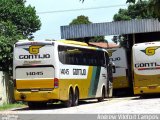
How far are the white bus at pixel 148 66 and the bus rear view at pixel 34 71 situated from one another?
719 cm

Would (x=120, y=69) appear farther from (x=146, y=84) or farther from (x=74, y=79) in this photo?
(x=74, y=79)

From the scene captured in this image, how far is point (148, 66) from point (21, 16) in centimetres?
1544

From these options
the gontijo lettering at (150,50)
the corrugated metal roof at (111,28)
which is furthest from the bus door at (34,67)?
the corrugated metal roof at (111,28)

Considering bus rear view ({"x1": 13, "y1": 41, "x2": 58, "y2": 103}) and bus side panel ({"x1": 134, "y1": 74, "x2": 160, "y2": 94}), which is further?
bus side panel ({"x1": 134, "y1": 74, "x2": 160, "y2": 94})

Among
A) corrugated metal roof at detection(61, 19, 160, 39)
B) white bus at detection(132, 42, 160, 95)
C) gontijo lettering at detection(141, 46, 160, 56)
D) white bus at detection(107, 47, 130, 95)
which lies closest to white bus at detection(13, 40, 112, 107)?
white bus at detection(132, 42, 160, 95)

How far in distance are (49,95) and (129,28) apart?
51.8ft

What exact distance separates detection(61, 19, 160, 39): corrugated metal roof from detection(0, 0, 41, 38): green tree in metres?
3.85

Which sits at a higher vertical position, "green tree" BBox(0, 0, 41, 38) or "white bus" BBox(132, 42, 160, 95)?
"green tree" BBox(0, 0, 41, 38)

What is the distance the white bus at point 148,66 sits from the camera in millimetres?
28391

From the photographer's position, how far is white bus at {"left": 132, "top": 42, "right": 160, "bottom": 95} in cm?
2839

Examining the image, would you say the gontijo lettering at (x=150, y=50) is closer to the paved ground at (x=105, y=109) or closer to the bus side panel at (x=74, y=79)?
the bus side panel at (x=74, y=79)

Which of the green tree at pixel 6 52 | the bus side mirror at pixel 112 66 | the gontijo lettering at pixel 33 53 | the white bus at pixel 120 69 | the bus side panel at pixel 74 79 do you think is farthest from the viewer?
the white bus at pixel 120 69

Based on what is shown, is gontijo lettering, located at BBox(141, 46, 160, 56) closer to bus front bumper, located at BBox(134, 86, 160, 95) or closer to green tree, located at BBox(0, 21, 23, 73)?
bus front bumper, located at BBox(134, 86, 160, 95)

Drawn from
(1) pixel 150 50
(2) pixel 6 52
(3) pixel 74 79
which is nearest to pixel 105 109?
(3) pixel 74 79
